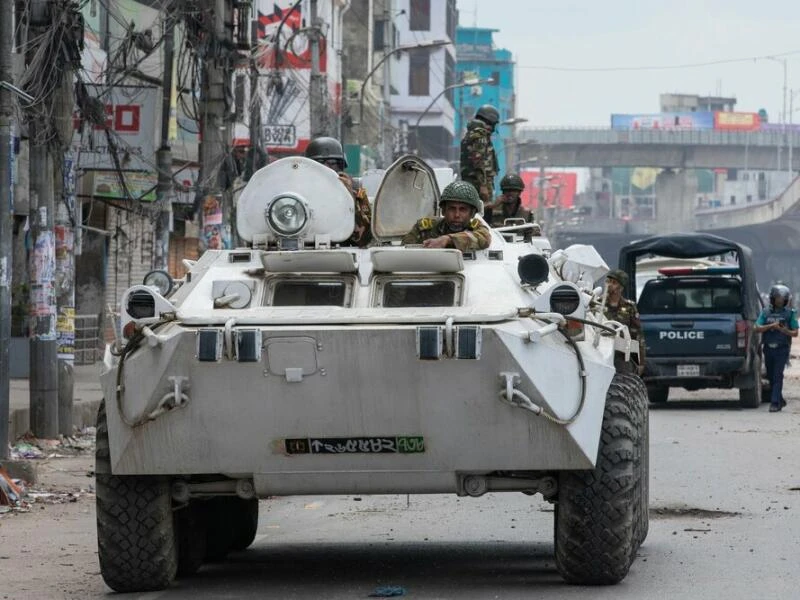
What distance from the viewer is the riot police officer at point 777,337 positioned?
81.8 feet

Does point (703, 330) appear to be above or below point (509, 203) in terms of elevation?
below

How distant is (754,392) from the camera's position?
26047 mm

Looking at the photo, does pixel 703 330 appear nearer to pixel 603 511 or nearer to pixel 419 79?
pixel 603 511

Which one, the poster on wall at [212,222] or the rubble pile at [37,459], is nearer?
the rubble pile at [37,459]

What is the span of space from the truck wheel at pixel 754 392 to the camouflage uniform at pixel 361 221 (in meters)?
16.1

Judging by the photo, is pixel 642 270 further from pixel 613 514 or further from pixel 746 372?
pixel 613 514

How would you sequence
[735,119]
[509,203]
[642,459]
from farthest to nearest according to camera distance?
[735,119]
[509,203]
[642,459]

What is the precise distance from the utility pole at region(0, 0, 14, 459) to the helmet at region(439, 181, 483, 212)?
243 inches

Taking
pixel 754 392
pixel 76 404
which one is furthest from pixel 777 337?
pixel 76 404

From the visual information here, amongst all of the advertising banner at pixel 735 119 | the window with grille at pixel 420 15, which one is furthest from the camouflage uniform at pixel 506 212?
the advertising banner at pixel 735 119

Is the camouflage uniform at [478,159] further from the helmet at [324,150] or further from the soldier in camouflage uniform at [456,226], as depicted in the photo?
the soldier in camouflage uniform at [456,226]

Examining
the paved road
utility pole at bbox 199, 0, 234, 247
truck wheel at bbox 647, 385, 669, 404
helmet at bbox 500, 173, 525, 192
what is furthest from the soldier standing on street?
truck wheel at bbox 647, 385, 669, 404

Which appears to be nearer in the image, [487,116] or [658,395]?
[487,116]

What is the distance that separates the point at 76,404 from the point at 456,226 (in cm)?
1149
